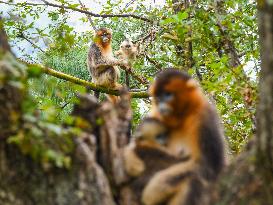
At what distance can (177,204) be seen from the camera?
3.07 metres

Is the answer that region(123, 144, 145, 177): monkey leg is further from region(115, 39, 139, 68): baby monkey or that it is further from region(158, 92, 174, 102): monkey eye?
region(115, 39, 139, 68): baby monkey

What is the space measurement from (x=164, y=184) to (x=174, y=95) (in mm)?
631

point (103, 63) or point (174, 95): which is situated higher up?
point (103, 63)

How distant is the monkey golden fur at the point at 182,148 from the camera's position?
10.1 ft

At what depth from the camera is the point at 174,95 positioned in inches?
134

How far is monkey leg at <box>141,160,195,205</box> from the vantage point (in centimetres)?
306

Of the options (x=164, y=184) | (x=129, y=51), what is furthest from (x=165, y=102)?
(x=129, y=51)

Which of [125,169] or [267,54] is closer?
[267,54]

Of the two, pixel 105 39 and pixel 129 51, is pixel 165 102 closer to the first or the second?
pixel 129 51

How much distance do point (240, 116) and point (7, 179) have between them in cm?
394

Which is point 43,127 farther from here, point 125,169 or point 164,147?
point 164,147

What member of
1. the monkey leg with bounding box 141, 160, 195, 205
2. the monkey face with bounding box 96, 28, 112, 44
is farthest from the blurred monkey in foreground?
the monkey leg with bounding box 141, 160, 195, 205

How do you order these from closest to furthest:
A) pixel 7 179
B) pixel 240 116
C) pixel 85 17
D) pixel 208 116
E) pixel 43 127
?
pixel 43 127 < pixel 7 179 < pixel 208 116 < pixel 240 116 < pixel 85 17

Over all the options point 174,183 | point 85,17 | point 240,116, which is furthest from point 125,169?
point 85,17
